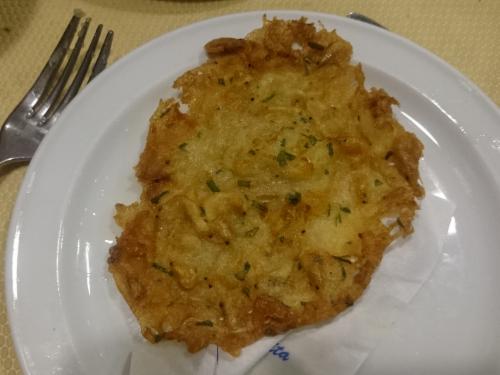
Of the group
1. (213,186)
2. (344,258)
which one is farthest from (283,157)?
(344,258)

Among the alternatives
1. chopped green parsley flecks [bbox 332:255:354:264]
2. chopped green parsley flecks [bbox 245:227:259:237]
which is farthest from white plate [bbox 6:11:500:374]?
chopped green parsley flecks [bbox 245:227:259:237]

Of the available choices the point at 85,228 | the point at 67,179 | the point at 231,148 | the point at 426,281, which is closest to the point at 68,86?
the point at 67,179

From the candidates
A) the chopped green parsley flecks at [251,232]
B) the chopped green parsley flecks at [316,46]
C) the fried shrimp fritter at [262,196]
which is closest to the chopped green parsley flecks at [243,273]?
the fried shrimp fritter at [262,196]

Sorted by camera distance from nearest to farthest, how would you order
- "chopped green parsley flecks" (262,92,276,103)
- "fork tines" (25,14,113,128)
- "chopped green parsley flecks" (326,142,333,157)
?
"chopped green parsley flecks" (326,142,333,157) < "chopped green parsley flecks" (262,92,276,103) < "fork tines" (25,14,113,128)

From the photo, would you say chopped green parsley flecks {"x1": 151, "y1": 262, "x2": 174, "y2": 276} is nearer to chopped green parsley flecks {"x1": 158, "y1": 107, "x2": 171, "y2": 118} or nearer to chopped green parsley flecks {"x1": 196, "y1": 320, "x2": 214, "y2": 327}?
chopped green parsley flecks {"x1": 196, "y1": 320, "x2": 214, "y2": 327}

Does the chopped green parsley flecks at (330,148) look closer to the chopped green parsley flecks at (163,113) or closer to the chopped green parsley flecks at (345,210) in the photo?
the chopped green parsley flecks at (345,210)

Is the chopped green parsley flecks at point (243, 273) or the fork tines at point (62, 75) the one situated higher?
the fork tines at point (62, 75)

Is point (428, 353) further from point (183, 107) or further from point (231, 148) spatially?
point (183, 107)

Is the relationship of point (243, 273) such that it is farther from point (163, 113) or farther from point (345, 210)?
point (163, 113)
